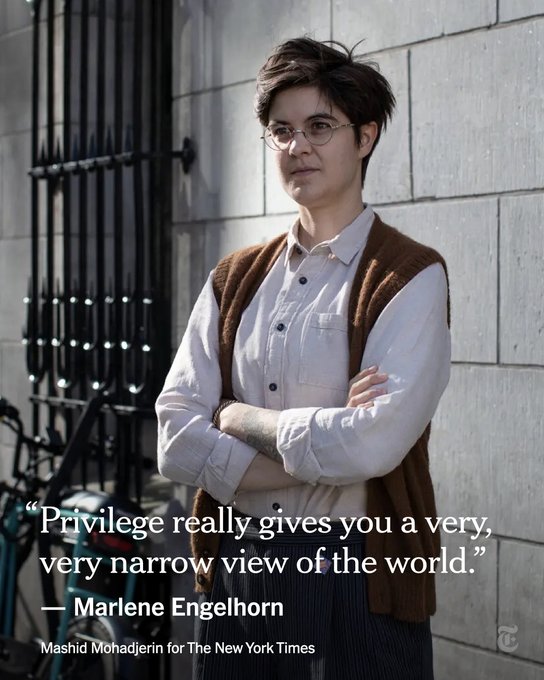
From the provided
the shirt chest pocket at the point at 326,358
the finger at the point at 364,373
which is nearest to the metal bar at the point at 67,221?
the shirt chest pocket at the point at 326,358

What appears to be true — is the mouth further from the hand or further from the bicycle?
the bicycle

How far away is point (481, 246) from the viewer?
3811 millimetres

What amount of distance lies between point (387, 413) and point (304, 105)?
77cm

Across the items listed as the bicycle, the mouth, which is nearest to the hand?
the mouth

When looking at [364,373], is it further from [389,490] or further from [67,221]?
[67,221]

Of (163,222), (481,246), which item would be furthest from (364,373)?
(163,222)

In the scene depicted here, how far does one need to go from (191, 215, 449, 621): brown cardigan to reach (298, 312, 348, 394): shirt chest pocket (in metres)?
0.03

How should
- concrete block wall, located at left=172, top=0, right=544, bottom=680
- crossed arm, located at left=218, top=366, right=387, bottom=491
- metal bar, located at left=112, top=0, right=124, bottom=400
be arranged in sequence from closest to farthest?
crossed arm, located at left=218, top=366, right=387, bottom=491 → concrete block wall, located at left=172, top=0, right=544, bottom=680 → metal bar, located at left=112, top=0, right=124, bottom=400

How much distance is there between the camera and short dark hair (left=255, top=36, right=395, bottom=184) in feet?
9.70

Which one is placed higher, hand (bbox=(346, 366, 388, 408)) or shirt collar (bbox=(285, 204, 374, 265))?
shirt collar (bbox=(285, 204, 374, 265))

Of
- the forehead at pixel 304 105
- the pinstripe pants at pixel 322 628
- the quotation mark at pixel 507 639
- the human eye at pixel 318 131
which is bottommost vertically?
the quotation mark at pixel 507 639

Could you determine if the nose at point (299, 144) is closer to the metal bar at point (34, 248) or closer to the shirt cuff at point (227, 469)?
the shirt cuff at point (227, 469)

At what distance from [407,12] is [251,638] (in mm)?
2188

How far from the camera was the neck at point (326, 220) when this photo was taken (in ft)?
10.0
